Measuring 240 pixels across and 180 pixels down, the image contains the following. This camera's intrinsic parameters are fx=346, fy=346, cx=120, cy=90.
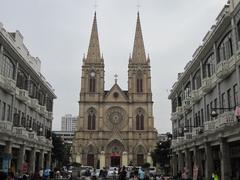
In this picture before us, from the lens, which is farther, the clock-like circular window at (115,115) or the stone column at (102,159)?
the clock-like circular window at (115,115)

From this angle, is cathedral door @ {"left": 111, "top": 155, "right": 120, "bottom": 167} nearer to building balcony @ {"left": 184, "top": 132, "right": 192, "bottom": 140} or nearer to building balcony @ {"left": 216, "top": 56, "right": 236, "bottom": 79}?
building balcony @ {"left": 184, "top": 132, "right": 192, "bottom": 140}

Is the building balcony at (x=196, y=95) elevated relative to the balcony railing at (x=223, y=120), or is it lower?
elevated

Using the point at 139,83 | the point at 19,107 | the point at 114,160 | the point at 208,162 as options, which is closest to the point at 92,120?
the point at 114,160

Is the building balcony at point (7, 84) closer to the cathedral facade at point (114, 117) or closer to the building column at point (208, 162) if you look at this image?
the building column at point (208, 162)

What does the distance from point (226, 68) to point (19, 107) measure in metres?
20.7

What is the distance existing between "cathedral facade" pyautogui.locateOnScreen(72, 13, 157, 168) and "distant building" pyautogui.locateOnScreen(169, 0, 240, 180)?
1624 inches

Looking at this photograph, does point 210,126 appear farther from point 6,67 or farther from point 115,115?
point 115,115

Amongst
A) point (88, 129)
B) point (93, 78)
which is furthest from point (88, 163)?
point (93, 78)

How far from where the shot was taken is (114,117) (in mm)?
81812

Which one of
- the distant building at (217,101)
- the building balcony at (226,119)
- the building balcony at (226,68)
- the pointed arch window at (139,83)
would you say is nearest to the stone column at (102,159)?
the pointed arch window at (139,83)

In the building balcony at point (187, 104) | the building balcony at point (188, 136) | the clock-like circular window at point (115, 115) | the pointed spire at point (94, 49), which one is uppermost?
the pointed spire at point (94, 49)

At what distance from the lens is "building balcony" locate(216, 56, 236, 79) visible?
2230 cm

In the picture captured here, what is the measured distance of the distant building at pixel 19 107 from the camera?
28.7 meters

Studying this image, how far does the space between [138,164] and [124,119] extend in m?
10.9
